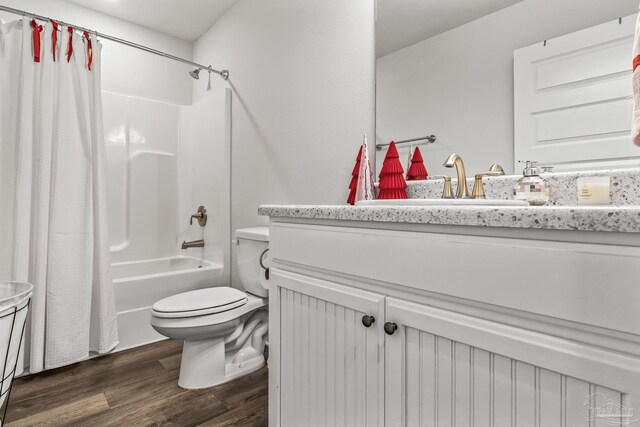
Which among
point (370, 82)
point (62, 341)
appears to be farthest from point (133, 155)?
point (370, 82)

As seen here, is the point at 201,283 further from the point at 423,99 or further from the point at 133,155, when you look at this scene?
the point at 423,99

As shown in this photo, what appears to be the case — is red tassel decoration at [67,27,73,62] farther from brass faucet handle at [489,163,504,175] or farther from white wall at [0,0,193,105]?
brass faucet handle at [489,163,504,175]

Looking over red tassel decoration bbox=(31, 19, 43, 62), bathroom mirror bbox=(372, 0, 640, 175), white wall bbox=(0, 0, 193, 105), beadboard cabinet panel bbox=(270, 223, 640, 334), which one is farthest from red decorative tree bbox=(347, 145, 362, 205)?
white wall bbox=(0, 0, 193, 105)

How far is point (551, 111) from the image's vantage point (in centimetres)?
107

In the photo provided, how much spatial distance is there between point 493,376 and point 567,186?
2.24 feet

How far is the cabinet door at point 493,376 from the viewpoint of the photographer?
49 centimetres

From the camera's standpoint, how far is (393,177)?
4.69 ft

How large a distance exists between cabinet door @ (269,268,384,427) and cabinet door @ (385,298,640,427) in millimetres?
50

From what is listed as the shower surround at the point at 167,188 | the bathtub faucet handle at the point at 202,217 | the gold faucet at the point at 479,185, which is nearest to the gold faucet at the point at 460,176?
the gold faucet at the point at 479,185

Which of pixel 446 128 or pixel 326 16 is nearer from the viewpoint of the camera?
pixel 446 128

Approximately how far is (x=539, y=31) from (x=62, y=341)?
8.42 ft

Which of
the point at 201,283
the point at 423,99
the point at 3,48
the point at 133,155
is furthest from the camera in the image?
the point at 133,155

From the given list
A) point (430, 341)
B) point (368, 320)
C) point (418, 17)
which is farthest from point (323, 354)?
point (418, 17)

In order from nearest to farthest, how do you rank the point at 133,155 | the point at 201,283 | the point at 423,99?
1. the point at 423,99
2. the point at 201,283
3. the point at 133,155
